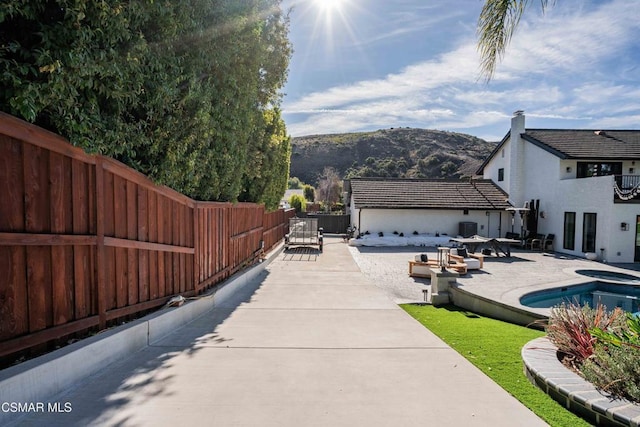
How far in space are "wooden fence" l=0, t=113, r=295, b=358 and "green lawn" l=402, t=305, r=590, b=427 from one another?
5002 mm

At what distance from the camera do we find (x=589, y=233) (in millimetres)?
16625

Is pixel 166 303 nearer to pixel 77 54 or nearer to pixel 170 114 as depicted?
pixel 170 114

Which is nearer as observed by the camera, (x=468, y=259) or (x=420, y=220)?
(x=468, y=259)

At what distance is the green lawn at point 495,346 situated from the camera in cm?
368

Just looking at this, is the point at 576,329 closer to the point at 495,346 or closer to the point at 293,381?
the point at 495,346

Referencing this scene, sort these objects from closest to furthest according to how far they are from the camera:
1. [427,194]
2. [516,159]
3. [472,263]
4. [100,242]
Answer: [100,242], [472,263], [516,159], [427,194]

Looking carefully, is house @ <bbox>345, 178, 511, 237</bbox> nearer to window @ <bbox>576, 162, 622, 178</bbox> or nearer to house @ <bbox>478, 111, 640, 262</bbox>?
house @ <bbox>478, 111, 640, 262</bbox>

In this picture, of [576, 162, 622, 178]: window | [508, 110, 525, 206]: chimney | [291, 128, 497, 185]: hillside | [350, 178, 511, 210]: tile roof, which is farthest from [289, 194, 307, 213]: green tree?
[291, 128, 497, 185]: hillside

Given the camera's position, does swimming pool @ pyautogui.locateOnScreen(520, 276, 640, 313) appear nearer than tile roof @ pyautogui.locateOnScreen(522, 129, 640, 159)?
Yes

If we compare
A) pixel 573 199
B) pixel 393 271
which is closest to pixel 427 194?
pixel 573 199

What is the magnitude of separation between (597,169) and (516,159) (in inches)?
167

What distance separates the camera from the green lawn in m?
3.68

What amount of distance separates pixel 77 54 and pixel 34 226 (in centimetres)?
180

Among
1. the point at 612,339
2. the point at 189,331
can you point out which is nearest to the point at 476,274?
the point at 612,339
